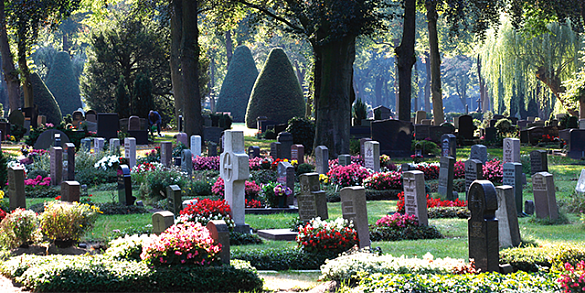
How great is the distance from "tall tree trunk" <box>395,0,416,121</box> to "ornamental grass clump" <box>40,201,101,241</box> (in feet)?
65.5

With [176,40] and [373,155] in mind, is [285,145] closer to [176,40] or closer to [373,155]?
[373,155]

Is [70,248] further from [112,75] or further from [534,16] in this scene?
[112,75]

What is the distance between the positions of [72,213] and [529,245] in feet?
21.8

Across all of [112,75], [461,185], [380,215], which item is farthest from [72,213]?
[112,75]

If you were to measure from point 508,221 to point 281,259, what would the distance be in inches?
134

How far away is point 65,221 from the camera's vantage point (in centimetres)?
859

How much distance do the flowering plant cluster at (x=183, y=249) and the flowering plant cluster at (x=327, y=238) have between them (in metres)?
1.77

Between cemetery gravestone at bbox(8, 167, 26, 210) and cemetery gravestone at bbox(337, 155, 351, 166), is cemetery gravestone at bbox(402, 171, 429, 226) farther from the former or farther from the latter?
cemetery gravestone at bbox(337, 155, 351, 166)

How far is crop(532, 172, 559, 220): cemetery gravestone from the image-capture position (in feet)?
36.8

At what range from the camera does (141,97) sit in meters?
33.8

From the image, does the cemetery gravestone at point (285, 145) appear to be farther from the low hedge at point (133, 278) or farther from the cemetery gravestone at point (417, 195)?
the low hedge at point (133, 278)

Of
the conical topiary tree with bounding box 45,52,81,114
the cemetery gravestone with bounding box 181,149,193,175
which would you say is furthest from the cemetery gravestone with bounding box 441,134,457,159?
the conical topiary tree with bounding box 45,52,81,114

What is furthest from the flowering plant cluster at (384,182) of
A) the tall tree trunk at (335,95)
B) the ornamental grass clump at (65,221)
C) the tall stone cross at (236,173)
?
the ornamental grass clump at (65,221)

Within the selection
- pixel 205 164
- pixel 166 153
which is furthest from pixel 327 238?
pixel 205 164
